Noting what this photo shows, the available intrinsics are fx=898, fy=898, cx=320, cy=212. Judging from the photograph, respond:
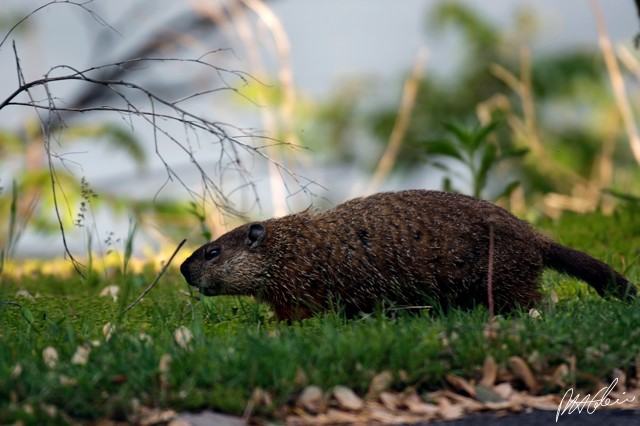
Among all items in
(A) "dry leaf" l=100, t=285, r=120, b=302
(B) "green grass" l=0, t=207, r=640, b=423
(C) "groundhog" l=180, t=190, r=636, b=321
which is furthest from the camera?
(A) "dry leaf" l=100, t=285, r=120, b=302

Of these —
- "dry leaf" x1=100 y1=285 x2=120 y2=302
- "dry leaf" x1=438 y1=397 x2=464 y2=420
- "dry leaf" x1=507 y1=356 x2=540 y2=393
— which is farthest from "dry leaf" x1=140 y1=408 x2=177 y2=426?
"dry leaf" x1=100 y1=285 x2=120 y2=302

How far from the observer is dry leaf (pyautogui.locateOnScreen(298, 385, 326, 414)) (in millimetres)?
3811

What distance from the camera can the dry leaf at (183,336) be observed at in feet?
14.0

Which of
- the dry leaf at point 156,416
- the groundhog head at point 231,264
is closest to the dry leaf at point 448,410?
the dry leaf at point 156,416

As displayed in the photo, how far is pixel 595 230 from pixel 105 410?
229 inches

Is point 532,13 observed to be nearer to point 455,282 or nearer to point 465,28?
point 465,28

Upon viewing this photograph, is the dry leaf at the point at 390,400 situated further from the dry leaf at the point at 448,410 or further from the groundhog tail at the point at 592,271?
the groundhog tail at the point at 592,271

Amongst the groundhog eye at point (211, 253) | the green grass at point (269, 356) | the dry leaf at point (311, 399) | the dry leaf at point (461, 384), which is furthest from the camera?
the groundhog eye at point (211, 253)

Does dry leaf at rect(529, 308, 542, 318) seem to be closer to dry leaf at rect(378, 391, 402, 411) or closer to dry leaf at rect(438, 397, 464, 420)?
dry leaf at rect(438, 397, 464, 420)

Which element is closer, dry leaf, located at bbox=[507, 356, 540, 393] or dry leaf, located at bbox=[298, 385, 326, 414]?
dry leaf, located at bbox=[298, 385, 326, 414]

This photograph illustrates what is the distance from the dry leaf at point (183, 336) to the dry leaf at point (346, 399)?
74cm

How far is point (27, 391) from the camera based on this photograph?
372cm

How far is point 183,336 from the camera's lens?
430cm
